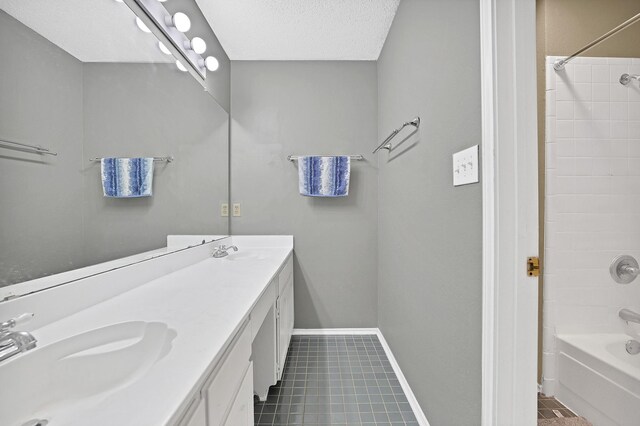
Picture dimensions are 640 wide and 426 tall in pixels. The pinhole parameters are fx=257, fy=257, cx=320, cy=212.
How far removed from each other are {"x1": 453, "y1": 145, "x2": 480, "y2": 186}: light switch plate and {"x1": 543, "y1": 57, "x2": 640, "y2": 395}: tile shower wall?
1028 mm

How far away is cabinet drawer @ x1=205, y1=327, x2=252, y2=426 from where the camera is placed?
604mm

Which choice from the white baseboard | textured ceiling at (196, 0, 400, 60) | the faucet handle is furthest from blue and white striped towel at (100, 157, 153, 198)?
the white baseboard

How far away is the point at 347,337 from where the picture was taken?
2.24 meters

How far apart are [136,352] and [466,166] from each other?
116 cm

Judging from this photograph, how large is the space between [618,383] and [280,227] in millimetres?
2194

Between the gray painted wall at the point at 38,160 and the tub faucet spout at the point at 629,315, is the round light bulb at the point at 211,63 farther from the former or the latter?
the tub faucet spout at the point at 629,315

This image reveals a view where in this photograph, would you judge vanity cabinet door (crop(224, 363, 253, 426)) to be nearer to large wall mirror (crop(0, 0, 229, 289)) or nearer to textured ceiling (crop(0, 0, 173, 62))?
large wall mirror (crop(0, 0, 229, 289))

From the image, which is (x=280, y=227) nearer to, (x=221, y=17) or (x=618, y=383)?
(x=221, y=17)

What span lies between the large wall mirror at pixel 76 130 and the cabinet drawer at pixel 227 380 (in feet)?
1.91

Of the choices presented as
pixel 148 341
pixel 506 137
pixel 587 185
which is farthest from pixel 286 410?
pixel 587 185

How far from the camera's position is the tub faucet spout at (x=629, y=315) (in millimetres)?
1447

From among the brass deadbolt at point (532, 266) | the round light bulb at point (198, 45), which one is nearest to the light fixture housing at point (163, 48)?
the round light bulb at point (198, 45)

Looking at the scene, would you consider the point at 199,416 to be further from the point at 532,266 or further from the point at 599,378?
the point at 599,378

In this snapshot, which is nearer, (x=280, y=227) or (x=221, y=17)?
(x=221, y=17)
